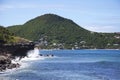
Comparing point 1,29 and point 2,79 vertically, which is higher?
point 1,29

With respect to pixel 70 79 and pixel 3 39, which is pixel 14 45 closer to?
pixel 3 39

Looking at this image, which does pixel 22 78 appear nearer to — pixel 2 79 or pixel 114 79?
pixel 2 79

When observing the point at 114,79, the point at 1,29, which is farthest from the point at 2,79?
the point at 1,29

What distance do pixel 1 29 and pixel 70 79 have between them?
341 feet

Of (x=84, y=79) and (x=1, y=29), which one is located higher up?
(x=1, y=29)

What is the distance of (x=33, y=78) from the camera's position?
73.7m

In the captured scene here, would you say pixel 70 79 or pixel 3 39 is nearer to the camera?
pixel 70 79

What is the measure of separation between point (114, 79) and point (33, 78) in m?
14.6

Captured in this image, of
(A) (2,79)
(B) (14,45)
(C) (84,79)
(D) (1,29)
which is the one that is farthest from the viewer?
(D) (1,29)

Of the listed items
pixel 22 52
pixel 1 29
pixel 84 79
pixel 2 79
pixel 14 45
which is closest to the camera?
pixel 2 79

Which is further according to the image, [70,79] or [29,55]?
[29,55]

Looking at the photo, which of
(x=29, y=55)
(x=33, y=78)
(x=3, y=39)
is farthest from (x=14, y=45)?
(x=33, y=78)

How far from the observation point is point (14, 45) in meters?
146

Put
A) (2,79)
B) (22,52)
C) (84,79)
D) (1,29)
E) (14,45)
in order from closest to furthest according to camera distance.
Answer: (2,79) < (84,79) < (14,45) < (22,52) < (1,29)
